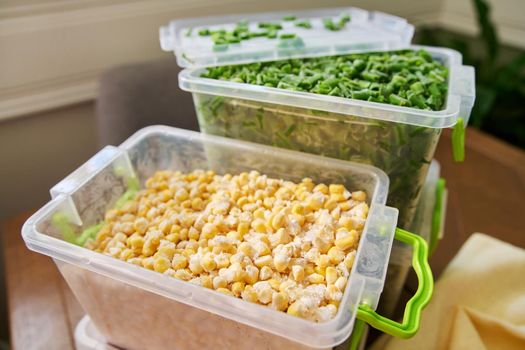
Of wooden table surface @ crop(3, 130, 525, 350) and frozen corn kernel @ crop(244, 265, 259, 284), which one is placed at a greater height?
frozen corn kernel @ crop(244, 265, 259, 284)

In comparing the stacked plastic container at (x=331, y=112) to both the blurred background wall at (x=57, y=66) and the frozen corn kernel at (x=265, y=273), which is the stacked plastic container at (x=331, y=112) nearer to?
the frozen corn kernel at (x=265, y=273)

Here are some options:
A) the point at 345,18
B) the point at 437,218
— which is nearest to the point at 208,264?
the point at 437,218

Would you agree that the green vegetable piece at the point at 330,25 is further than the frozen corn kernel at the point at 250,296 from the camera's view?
Yes

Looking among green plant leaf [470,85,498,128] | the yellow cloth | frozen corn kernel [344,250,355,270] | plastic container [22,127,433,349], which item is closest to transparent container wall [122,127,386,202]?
plastic container [22,127,433,349]

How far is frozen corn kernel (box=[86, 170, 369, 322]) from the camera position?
0.48 meters

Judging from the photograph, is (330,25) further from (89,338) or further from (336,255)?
(89,338)

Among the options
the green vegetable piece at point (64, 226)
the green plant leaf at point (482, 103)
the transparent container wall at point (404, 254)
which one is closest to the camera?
the green vegetable piece at point (64, 226)

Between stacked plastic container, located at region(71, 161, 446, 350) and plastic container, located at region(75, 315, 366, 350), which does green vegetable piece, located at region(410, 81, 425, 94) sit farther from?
plastic container, located at region(75, 315, 366, 350)

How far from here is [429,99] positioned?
1.99ft

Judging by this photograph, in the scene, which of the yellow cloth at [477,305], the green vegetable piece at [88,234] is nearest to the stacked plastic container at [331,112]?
the yellow cloth at [477,305]

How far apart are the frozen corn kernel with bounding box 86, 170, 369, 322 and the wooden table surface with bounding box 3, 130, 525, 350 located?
220mm

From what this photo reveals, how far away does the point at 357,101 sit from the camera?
0.59 m

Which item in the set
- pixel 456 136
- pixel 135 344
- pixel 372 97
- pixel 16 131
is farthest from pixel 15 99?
pixel 456 136

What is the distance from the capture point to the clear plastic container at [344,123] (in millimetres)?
587
